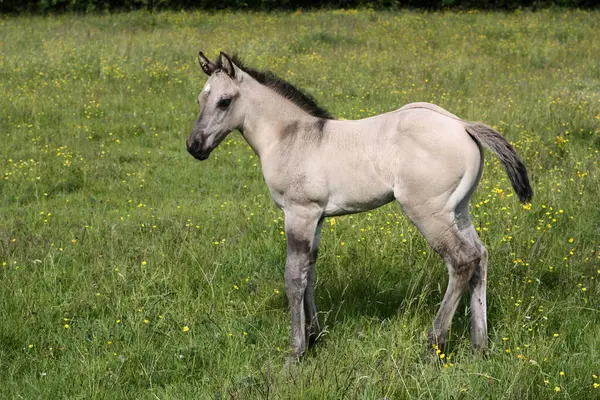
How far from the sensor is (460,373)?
3.90 meters

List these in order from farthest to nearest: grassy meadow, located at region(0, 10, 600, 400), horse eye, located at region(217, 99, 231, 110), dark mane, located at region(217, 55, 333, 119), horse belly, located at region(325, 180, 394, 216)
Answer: dark mane, located at region(217, 55, 333, 119), horse eye, located at region(217, 99, 231, 110), horse belly, located at region(325, 180, 394, 216), grassy meadow, located at region(0, 10, 600, 400)

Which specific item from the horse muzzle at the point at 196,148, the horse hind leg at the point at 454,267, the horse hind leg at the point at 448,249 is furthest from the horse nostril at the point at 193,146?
the horse hind leg at the point at 454,267

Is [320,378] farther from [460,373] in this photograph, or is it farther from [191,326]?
[191,326]

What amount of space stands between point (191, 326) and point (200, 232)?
2.00 metres

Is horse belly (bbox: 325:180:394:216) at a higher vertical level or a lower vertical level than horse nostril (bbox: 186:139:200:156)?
lower

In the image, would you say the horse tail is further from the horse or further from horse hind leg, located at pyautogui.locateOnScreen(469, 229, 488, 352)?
horse hind leg, located at pyautogui.locateOnScreen(469, 229, 488, 352)

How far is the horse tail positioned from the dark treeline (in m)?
21.3

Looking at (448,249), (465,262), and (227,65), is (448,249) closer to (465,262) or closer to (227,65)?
(465,262)

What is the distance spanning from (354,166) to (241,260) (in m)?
1.85

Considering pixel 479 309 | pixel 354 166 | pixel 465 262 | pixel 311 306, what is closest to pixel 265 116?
pixel 354 166

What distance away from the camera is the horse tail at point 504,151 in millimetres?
4297

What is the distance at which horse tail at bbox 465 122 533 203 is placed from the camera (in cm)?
430

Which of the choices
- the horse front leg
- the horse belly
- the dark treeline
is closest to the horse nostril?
the horse front leg

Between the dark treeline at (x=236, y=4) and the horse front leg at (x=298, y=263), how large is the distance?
70.4ft
